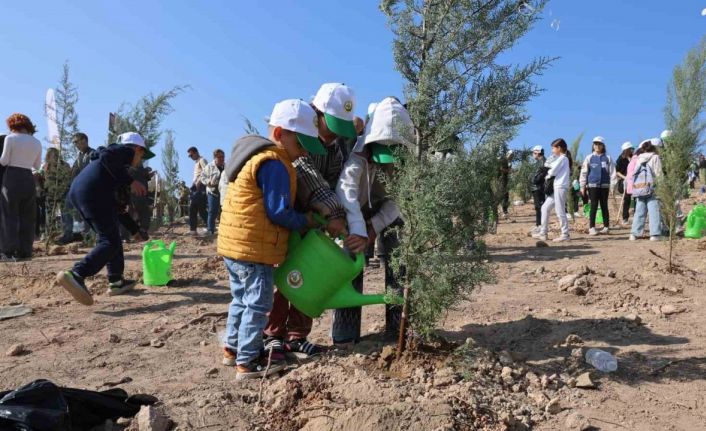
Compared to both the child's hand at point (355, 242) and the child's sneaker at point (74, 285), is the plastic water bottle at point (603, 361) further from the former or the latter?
the child's sneaker at point (74, 285)

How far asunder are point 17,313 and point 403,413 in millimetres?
4111

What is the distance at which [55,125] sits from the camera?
350 inches

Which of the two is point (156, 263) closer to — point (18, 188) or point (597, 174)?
point (18, 188)

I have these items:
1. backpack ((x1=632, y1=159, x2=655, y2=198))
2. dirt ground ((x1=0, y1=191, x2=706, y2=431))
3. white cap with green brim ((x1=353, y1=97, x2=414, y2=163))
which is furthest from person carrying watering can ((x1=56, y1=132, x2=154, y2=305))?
backpack ((x1=632, y1=159, x2=655, y2=198))

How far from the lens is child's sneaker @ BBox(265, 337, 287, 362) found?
3311mm

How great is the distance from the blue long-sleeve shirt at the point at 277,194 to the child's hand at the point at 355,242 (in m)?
0.31

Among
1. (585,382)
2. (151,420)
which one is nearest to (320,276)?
(151,420)

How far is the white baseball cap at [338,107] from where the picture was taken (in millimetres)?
3223

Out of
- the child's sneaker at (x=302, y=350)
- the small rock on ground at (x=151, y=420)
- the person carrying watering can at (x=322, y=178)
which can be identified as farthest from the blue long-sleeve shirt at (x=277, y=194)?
the small rock on ground at (x=151, y=420)

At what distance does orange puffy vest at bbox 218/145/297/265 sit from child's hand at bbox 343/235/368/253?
39 centimetres

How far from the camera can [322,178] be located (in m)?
3.34

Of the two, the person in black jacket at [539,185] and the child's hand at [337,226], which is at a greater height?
the person in black jacket at [539,185]

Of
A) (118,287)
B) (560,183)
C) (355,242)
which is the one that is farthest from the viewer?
(560,183)

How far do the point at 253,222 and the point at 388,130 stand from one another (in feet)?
3.10
